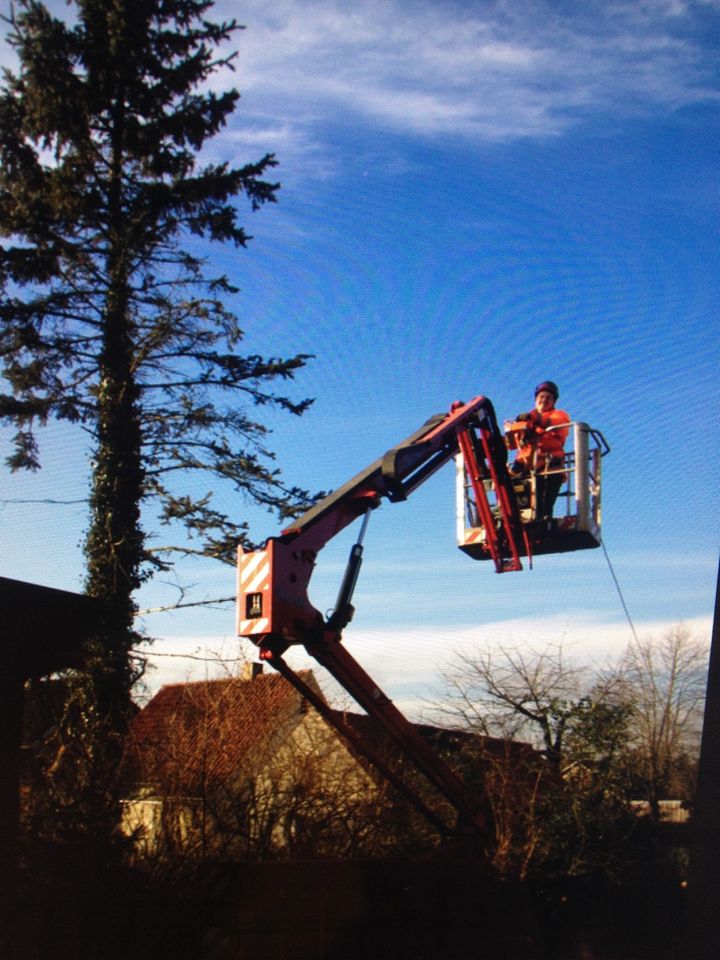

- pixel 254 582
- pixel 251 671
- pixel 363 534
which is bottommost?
pixel 251 671

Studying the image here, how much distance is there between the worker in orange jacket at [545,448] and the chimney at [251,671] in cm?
445

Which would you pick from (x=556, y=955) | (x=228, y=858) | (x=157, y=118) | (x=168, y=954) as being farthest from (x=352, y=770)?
(x=157, y=118)

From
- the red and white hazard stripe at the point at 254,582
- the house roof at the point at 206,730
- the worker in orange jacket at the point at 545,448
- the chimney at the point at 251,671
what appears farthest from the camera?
the chimney at the point at 251,671

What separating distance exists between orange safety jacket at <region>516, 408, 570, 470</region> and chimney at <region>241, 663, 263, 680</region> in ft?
15.1

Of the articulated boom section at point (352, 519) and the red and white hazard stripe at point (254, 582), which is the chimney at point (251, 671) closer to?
the articulated boom section at point (352, 519)

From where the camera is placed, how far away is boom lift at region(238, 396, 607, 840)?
9844 millimetres

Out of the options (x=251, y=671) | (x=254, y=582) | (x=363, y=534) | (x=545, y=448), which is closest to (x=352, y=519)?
(x=363, y=534)

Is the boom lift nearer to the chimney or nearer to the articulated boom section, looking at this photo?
the articulated boom section

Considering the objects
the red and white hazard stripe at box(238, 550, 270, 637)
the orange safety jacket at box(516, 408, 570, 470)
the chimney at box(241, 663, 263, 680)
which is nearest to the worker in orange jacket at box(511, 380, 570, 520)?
the orange safety jacket at box(516, 408, 570, 470)

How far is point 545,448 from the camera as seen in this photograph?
39.2 feet

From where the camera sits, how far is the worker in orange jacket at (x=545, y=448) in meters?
11.8

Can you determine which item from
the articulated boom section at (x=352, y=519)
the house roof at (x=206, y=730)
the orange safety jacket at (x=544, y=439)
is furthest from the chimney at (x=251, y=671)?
the orange safety jacket at (x=544, y=439)

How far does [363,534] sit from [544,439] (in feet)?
8.52

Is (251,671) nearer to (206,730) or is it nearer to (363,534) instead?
(206,730)
